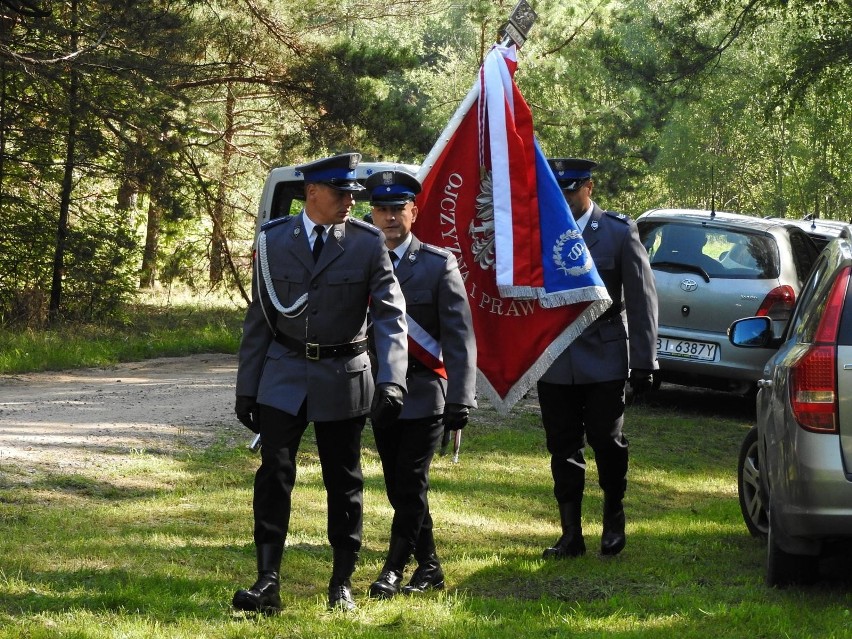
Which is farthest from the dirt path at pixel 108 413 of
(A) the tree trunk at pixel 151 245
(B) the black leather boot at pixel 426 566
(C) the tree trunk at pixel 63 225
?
(A) the tree trunk at pixel 151 245

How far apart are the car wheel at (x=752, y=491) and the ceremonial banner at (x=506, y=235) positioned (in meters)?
1.43

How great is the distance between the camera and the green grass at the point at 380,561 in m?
5.30

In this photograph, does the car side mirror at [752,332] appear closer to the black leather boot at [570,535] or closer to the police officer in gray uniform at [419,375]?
the black leather boot at [570,535]

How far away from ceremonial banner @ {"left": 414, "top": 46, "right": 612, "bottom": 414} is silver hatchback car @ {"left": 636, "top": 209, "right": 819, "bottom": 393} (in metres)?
5.12

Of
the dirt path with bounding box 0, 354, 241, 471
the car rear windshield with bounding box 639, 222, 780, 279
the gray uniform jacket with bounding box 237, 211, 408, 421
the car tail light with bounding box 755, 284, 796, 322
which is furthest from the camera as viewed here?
the car rear windshield with bounding box 639, 222, 780, 279

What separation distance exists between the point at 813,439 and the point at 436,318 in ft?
5.93

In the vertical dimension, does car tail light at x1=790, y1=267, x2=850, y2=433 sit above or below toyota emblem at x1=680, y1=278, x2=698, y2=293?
below

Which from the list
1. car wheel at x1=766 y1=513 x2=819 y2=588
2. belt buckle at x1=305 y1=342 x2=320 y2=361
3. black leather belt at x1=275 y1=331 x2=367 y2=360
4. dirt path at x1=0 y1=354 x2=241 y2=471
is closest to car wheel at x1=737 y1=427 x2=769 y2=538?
car wheel at x1=766 y1=513 x2=819 y2=588

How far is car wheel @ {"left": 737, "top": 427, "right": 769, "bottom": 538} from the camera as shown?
731cm

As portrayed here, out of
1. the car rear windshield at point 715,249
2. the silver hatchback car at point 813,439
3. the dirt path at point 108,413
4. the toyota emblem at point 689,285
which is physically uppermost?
the car rear windshield at point 715,249

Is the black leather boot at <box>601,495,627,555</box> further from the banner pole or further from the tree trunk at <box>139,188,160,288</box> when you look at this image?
the tree trunk at <box>139,188,160,288</box>

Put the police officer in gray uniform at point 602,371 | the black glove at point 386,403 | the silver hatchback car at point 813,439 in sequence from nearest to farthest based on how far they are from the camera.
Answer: the silver hatchback car at point 813,439
the black glove at point 386,403
the police officer in gray uniform at point 602,371

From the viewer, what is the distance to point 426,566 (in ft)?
20.2

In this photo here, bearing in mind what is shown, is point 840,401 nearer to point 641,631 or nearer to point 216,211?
point 641,631
